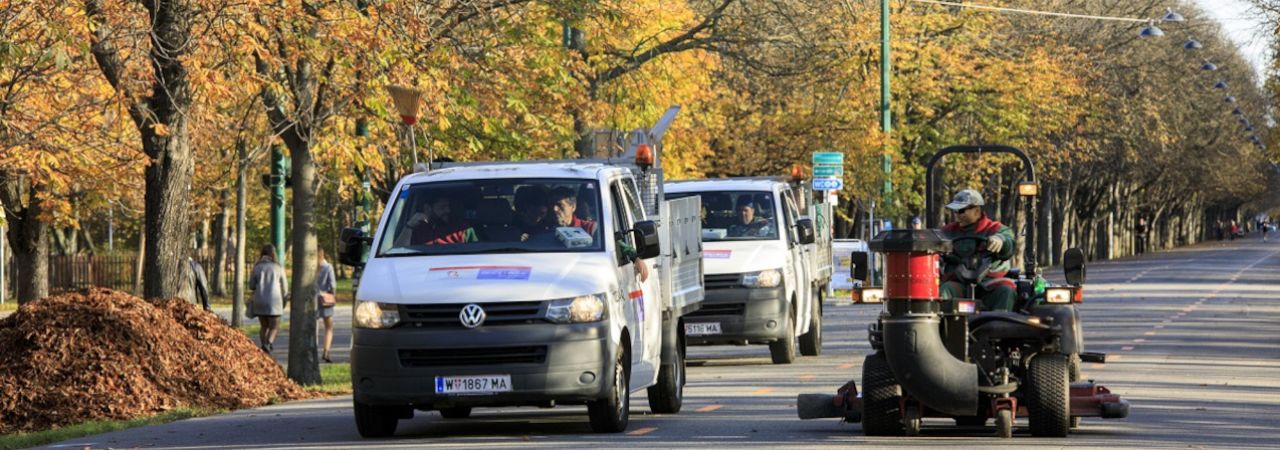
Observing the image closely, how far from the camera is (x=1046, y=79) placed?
58.6 meters

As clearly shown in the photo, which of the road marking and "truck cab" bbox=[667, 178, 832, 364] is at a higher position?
"truck cab" bbox=[667, 178, 832, 364]

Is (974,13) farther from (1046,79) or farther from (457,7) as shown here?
(457,7)

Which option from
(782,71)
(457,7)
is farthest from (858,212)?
(457,7)

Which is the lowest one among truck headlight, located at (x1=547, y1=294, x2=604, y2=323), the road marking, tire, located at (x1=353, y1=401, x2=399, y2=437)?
the road marking

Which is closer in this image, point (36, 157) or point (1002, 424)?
point (1002, 424)

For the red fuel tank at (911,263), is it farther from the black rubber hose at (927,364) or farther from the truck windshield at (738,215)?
→ the truck windshield at (738,215)

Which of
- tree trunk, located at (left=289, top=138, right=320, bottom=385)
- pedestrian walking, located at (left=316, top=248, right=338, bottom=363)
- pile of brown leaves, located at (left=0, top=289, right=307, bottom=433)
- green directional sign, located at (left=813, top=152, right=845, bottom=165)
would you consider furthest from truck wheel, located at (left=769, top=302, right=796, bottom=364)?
green directional sign, located at (left=813, top=152, right=845, bottom=165)

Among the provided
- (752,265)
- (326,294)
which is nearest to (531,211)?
(752,265)

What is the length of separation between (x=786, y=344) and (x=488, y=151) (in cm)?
890

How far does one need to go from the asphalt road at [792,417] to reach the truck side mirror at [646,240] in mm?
1206

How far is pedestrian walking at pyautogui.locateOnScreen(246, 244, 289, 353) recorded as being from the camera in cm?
2973

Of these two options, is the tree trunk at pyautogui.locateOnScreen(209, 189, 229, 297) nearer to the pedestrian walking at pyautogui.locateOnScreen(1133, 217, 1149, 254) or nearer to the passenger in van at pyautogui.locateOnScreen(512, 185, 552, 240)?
the passenger in van at pyautogui.locateOnScreen(512, 185, 552, 240)

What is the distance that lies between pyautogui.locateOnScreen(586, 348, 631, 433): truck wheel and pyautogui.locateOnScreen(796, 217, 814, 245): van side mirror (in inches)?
363

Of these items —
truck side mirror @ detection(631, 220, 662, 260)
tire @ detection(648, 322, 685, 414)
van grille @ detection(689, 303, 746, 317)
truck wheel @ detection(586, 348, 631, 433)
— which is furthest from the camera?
van grille @ detection(689, 303, 746, 317)
